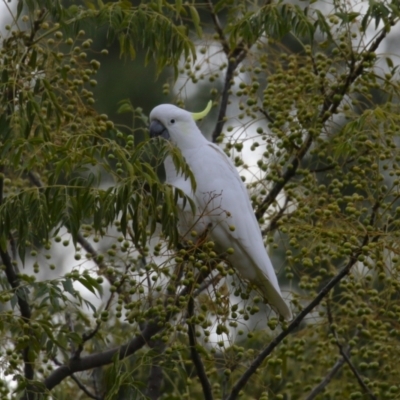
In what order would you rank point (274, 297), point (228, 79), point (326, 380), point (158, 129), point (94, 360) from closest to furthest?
point (274, 297) < point (94, 360) < point (326, 380) < point (158, 129) < point (228, 79)

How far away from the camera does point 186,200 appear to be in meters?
2.40

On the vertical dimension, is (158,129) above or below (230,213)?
above

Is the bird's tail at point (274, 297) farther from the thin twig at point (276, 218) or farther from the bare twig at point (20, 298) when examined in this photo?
the bare twig at point (20, 298)

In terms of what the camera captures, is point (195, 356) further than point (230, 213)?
No

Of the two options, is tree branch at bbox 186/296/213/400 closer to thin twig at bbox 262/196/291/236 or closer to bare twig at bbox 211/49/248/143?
thin twig at bbox 262/196/291/236

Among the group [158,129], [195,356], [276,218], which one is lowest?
[195,356]

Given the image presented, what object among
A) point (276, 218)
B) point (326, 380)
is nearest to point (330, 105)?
point (276, 218)

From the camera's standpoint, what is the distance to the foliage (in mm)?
2256

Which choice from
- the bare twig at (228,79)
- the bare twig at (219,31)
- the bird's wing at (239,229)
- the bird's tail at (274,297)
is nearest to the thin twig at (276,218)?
the bird's wing at (239,229)

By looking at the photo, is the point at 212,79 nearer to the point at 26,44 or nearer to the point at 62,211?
the point at 26,44

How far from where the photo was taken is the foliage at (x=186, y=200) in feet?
7.40

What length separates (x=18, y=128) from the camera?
241cm

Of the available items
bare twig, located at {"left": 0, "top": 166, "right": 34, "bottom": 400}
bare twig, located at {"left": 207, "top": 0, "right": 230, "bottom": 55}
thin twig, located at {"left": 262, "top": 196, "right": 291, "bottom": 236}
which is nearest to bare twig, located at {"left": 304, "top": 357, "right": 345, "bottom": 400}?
thin twig, located at {"left": 262, "top": 196, "right": 291, "bottom": 236}

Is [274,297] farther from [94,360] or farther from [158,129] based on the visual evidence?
[158,129]
